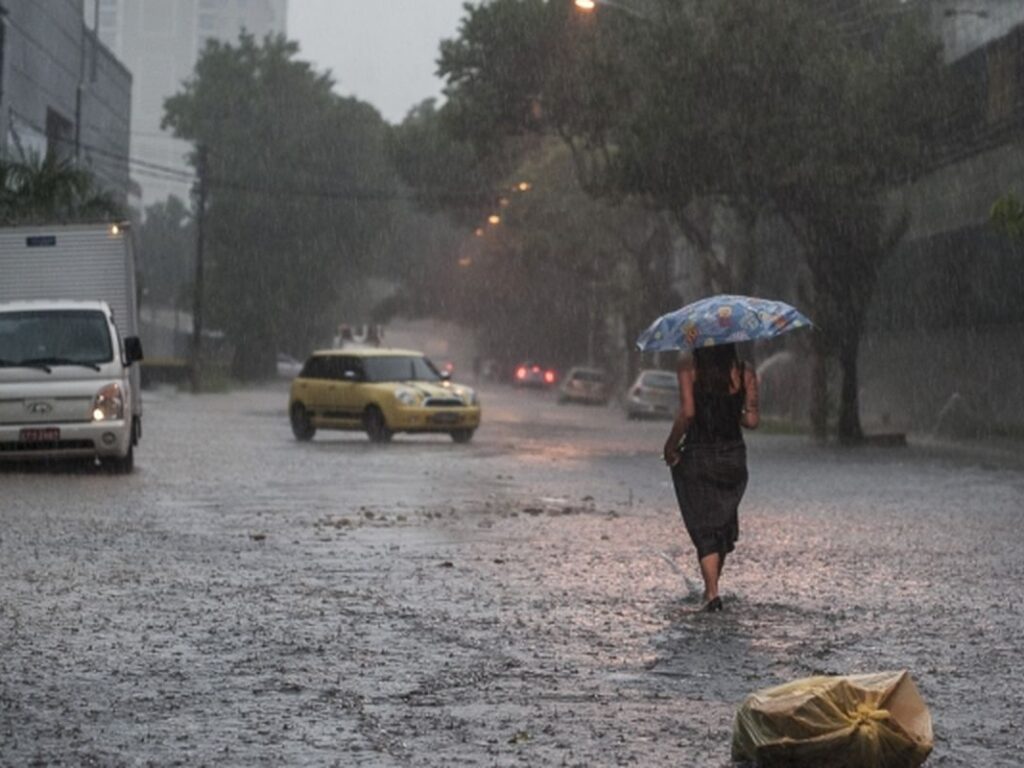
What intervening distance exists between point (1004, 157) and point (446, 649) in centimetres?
3490

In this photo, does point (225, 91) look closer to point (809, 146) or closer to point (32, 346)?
point (809, 146)

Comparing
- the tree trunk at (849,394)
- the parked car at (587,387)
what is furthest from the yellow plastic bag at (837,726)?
the parked car at (587,387)

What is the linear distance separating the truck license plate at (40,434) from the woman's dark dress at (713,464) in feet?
40.9

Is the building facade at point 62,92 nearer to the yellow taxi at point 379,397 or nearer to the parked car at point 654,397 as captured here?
the yellow taxi at point 379,397

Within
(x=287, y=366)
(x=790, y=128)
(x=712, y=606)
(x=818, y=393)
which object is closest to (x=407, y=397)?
(x=790, y=128)

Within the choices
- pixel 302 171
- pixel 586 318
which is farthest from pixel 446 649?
pixel 302 171

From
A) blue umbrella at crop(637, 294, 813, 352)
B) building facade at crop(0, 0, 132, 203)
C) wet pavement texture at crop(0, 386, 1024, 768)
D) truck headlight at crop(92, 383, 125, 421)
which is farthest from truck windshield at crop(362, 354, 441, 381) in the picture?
blue umbrella at crop(637, 294, 813, 352)

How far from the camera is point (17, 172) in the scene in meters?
40.9

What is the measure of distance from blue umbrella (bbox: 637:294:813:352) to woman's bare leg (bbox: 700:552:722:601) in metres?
1.21

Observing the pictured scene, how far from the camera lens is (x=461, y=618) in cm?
1147

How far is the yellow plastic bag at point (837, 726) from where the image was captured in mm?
7191

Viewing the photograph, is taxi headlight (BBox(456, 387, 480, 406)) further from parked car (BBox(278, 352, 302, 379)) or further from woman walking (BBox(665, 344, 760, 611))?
parked car (BBox(278, 352, 302, 379))

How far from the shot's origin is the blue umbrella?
12164 mm

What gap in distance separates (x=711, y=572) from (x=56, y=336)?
45.1 feet
